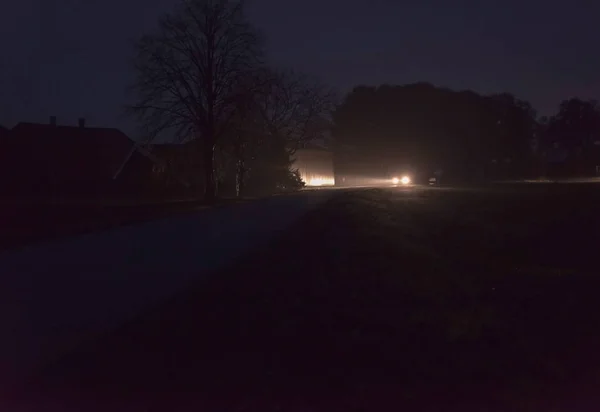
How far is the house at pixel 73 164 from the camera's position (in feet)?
201

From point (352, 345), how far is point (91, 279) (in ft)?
24.6

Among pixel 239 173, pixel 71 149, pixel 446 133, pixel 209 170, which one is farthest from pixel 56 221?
pixel 446 133

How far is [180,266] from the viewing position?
17.1 meters

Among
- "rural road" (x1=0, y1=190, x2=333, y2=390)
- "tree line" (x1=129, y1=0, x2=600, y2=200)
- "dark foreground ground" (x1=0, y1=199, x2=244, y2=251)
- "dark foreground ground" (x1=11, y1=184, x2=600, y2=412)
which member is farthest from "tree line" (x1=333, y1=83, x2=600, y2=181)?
"dark foreground ground" (x1=11, y1=184, x2=600, y2=412)

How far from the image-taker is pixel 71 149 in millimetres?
69500

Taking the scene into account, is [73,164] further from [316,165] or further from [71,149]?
[316,165]

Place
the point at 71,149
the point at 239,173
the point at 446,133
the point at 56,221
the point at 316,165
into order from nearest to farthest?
the point at 56,221 → the point at 71,149 → the point at 239,173 → the point at 446,133 → the point at 316,165

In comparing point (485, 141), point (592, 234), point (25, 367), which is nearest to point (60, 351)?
point (25, 367)

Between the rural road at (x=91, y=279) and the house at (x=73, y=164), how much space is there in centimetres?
3694

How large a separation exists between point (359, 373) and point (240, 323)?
9.20 ft

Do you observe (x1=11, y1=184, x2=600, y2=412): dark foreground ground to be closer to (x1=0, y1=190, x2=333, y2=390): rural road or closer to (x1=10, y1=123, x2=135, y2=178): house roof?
→ (x1=0, y1=190, x2=333, y2=390): rural road

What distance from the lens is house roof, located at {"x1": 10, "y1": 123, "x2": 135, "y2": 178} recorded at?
66.4 meters

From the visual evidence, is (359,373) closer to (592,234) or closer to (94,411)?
(94,411)

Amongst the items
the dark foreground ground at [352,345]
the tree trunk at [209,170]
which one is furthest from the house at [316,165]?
the dark foreground ground at [352,345]
